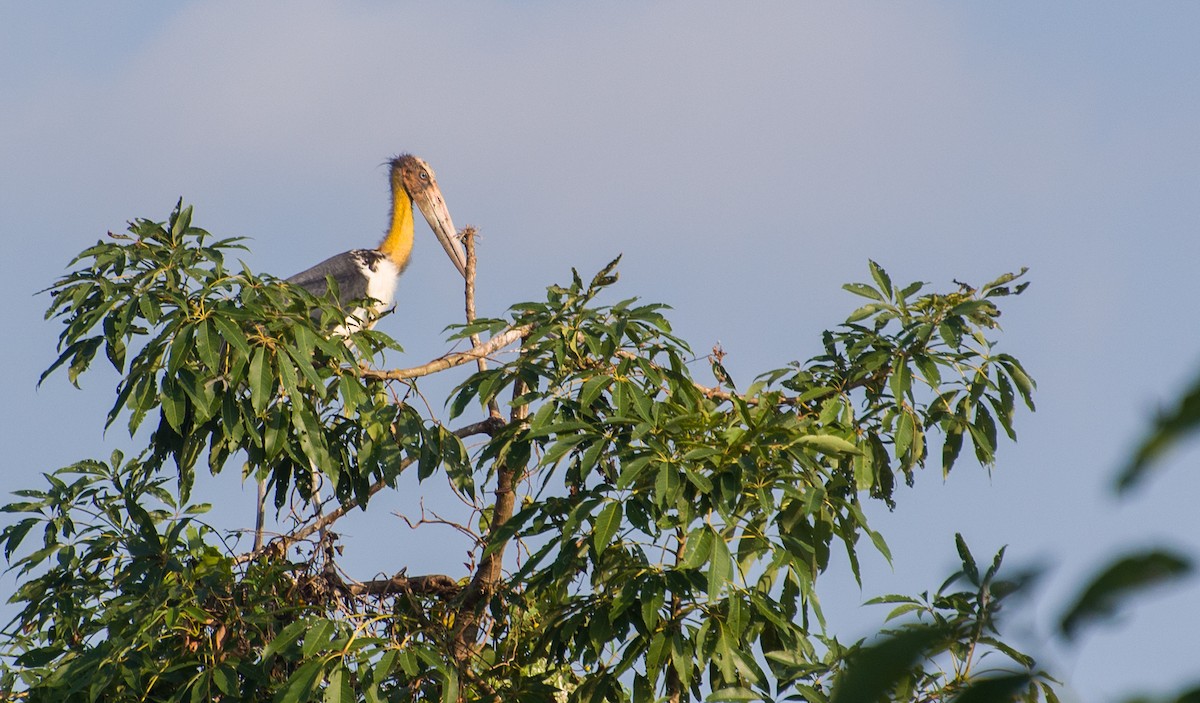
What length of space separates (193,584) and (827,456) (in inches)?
97.1

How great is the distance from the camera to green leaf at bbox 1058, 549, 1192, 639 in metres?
0.68

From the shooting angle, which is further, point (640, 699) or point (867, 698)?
point (640, 699)

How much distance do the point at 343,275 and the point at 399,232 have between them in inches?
47.1

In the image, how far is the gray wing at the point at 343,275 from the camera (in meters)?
9.87

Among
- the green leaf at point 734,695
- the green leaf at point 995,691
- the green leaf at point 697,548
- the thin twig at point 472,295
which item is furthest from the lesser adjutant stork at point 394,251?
the green leaf at point 995,691

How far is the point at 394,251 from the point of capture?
1109 centimetres

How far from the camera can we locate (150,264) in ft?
17.9

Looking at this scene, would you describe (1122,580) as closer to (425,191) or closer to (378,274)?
(378,274)

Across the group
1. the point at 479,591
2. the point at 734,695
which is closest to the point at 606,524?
the point at 734,695

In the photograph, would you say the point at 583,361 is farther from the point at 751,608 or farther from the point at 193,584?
the point at 193,584

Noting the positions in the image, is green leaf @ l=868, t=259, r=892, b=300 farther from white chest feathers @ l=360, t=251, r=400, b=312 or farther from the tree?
white chest feathers @ l=360, t=251, r=400, b=312

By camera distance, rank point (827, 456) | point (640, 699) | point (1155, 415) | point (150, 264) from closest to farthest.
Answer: point (1155, 415) < point (640, 699) < point (827, 456) < point (150, 264)

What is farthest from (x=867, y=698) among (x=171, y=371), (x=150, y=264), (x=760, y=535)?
(x=150, y=264)

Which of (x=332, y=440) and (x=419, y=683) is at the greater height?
(x=332, y=440)
